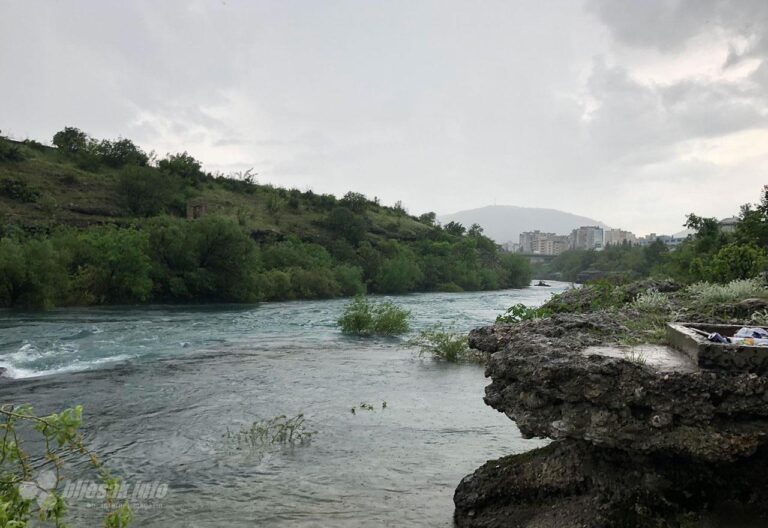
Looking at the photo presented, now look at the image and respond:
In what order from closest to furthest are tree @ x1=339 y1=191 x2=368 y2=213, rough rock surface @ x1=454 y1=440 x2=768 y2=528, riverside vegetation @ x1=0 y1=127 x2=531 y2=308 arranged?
rough rock surface @ x1=454 y1=440 x2=768 y2=528 < riverside vegetation @ x1=0 y1=127 x2=531 y2=308 < tree @ x1=339 y1=191 x2=368 y2=213

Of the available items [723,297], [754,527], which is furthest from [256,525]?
[723,297]

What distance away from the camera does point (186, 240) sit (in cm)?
4919

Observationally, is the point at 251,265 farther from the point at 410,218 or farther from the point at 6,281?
the point at 410,218

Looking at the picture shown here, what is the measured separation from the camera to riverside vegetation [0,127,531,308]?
4231 centimetres

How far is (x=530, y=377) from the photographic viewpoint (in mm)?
5977

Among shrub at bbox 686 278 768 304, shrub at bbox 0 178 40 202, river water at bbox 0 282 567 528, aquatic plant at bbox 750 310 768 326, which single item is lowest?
river water at bbox 0 282 567 528

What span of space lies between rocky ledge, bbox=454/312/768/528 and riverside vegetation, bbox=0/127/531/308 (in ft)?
119

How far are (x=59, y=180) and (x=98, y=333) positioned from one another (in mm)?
50196

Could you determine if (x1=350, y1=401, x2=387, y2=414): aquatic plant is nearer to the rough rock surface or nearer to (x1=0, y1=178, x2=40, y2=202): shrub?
the rough rock surface

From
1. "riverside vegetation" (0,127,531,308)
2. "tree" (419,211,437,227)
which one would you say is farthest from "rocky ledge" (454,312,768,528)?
"tree" (419,211,437,227)

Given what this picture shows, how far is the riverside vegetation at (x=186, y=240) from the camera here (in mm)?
42312

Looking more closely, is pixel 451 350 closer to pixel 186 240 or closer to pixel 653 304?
pixel 653 304

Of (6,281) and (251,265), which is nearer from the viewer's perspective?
(6,281)

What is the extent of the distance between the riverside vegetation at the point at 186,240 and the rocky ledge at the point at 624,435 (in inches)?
1426
